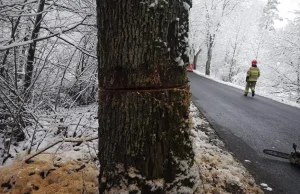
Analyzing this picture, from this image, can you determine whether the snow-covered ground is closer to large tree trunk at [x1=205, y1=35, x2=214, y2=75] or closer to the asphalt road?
the asphalt road

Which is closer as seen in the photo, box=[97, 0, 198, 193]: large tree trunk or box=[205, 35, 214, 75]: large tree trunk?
→ box=[97, 0, 198, 193]: large tree trunk

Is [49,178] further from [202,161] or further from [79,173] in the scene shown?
[202,161]

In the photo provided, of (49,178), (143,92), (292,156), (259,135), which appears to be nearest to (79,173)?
(49,178)

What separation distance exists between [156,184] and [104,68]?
784 mm

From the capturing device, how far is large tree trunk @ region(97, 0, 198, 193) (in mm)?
1636

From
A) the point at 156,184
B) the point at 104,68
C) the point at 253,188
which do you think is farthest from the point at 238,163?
the point at 104,68

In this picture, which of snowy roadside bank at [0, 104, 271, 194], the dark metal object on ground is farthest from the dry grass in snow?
the dark metal object on ground

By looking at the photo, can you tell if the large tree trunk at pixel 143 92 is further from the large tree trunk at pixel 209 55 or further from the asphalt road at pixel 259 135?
the large tree trunk at pixel 209 55

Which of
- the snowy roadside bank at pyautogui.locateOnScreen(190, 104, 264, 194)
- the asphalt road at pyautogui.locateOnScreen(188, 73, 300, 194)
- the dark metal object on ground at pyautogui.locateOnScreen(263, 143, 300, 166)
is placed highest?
the snowy roadside bank at pyautogui.locateOnScreen(190, 104, 264, 194)

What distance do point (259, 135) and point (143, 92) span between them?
5.53m

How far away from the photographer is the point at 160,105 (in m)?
1.68

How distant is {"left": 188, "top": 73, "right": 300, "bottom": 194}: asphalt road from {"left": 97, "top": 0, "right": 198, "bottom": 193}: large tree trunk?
8.43ft

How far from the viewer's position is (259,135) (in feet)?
21.2

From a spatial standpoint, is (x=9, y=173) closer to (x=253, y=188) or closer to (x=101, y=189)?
(x=101, y=189)
